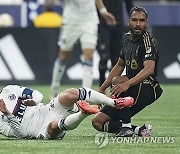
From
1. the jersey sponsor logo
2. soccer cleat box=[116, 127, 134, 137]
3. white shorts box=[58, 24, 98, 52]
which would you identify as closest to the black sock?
soccer cleat box=[116, 127, 134, 137]

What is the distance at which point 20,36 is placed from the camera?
18.5 meters

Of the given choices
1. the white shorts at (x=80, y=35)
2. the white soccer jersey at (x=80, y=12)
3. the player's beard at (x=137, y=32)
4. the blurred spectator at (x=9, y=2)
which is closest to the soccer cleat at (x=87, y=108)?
the player's beard at (x=137, y=32)

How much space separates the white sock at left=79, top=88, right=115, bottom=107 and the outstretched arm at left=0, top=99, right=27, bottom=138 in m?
0.73

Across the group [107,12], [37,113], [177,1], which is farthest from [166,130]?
[177,1]

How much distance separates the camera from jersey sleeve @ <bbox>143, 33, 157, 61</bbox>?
9.38 meters

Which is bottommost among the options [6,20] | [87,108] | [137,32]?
[6,20]

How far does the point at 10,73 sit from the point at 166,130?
843 centimetres

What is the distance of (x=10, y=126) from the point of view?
29.9ft

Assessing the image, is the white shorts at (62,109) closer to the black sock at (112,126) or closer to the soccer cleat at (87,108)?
the soccer cleat at (87,108)

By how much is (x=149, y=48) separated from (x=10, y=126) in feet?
5.50

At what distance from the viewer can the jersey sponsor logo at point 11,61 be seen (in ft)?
59.7

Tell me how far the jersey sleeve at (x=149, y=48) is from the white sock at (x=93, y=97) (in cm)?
71

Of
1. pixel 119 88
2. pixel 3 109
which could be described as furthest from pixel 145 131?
pixel 3 109

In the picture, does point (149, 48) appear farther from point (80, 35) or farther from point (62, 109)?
point (80, 35)
